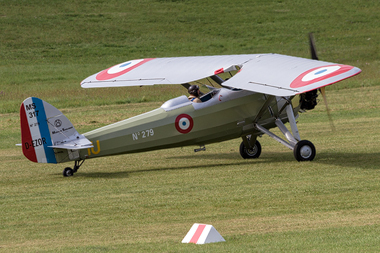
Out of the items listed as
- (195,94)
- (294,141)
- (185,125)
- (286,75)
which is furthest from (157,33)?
(286,75)

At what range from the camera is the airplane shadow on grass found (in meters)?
13.0

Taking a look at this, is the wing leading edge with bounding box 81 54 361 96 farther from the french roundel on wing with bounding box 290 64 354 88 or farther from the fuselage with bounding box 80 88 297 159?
the fuselage with bounding box 80 88 297 159

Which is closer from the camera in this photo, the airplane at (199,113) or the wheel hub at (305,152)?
the airplane at (199,113)

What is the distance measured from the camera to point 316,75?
11.5 metres

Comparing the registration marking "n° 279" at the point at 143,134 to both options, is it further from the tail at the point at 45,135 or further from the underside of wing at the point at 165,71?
the underside of wing at the point at 165,71

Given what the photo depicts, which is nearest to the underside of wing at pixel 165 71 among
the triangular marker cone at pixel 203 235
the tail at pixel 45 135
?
the tail at pixel 45 135

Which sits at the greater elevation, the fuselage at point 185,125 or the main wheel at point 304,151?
the fuselage at point 185,125

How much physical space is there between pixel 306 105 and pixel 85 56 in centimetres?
4099

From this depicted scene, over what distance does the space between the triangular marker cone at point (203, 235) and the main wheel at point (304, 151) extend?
20.5 ft

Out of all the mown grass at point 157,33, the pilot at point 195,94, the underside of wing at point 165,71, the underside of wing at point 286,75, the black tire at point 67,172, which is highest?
the underside of wing at point 165,71

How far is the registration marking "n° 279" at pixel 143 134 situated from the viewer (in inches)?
514

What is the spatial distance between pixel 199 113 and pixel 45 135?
3772mm

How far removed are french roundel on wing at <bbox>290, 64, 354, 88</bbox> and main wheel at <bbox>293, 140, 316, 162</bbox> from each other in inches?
83.6

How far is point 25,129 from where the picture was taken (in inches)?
480
